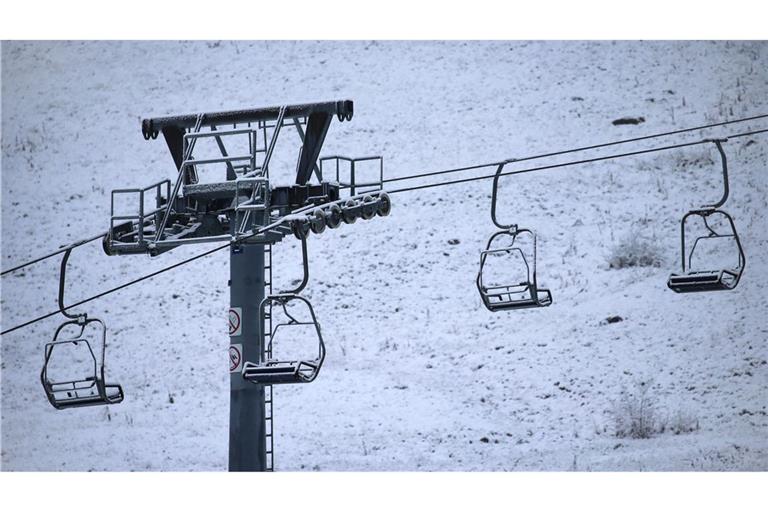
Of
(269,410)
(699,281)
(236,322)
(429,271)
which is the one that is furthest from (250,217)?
(429,271)

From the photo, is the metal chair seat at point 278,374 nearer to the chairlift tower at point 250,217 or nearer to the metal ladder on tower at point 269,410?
the chairlift tower at point 250,217

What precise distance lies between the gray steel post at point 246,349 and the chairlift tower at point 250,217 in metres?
0.01

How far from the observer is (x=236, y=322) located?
1747 cm

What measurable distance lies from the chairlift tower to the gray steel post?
0.04ft

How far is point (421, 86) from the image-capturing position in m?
31.2

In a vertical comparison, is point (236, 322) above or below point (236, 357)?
above

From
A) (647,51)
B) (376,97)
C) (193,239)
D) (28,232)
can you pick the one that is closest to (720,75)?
(647,51)

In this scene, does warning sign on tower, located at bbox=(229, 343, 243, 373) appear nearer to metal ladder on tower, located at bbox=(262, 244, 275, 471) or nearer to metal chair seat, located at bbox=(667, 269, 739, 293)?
metal ladder on tower, located at bbox=(262, 244, 275, 471)

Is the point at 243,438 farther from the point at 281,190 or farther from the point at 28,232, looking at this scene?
the point at 28,232

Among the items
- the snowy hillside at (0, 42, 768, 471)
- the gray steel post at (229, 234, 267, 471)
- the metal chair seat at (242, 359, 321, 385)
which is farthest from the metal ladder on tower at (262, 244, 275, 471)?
the snowy hillside at (0, 42, 768, 471)

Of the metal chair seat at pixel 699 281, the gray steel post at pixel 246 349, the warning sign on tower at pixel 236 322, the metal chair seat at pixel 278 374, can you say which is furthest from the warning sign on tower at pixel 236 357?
the metal chair seat at pixel 699 281

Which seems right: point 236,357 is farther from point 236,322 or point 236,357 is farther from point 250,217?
point 250,217

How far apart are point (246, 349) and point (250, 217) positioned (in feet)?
6.88

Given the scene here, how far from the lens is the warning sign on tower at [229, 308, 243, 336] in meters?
17.4
